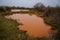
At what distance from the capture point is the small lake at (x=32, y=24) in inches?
82.2

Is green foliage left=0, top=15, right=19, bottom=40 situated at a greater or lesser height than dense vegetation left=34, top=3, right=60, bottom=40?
lesser

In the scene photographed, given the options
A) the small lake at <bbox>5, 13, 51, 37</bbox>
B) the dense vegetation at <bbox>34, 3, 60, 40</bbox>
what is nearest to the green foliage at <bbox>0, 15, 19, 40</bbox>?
the small lake at <bbox>5, 13, 51, 37</bbox>

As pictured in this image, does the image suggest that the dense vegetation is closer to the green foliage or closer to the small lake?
the small lake

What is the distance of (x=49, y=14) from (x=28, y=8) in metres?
0.33

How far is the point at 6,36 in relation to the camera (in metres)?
2.00

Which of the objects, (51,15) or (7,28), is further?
(51,15)

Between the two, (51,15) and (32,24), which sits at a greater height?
(51,15)

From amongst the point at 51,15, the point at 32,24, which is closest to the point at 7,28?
the point at 32,24

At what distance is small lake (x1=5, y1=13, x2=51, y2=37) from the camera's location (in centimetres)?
209

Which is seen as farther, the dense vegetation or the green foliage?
the dense vegetation

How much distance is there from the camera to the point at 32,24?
84.6 inches

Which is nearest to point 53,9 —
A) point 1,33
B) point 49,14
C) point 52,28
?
point 49,14

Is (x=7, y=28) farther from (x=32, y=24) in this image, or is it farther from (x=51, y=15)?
(x=51, y=15)

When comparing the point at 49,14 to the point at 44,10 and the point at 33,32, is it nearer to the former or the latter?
the point at 44,10
